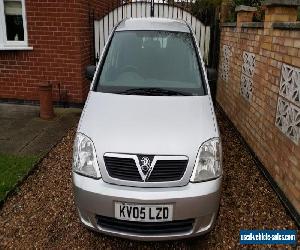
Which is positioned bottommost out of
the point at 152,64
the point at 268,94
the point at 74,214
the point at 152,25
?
the point at 74,214

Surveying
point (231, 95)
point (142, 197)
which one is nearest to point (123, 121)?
point (142, 197)

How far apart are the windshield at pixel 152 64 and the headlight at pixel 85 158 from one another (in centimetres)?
89

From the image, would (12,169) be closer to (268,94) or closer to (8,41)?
(268,94)

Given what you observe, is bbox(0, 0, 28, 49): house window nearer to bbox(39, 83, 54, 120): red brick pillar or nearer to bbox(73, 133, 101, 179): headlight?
bbox(39, 83, 54, 120): red brick pillar

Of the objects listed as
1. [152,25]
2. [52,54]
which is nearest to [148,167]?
[152,25]

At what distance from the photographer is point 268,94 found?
4.49 meters

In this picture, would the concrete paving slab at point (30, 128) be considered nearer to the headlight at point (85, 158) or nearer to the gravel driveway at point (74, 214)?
the gravel driveway at point (74, 214)

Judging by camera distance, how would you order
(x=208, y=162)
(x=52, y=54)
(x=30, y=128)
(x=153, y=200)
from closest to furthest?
(x=153, y=200)
(x=208, y=162)
(x=30, y=128)
(x=52, y=54)

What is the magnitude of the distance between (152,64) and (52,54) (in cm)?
391

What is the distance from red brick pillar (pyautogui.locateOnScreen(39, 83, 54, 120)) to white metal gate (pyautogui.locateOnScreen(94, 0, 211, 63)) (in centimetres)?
201

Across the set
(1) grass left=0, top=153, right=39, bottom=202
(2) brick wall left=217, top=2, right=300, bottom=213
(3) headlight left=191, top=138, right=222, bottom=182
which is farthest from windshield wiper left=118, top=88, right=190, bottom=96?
(1) grass left=0, top=153, right=39, bottom=202

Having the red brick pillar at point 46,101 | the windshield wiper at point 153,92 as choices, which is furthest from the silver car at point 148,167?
the red brick pillar at point 46,101

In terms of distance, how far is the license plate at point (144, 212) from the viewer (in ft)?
8.90

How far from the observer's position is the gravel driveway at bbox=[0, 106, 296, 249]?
3.23 meters
